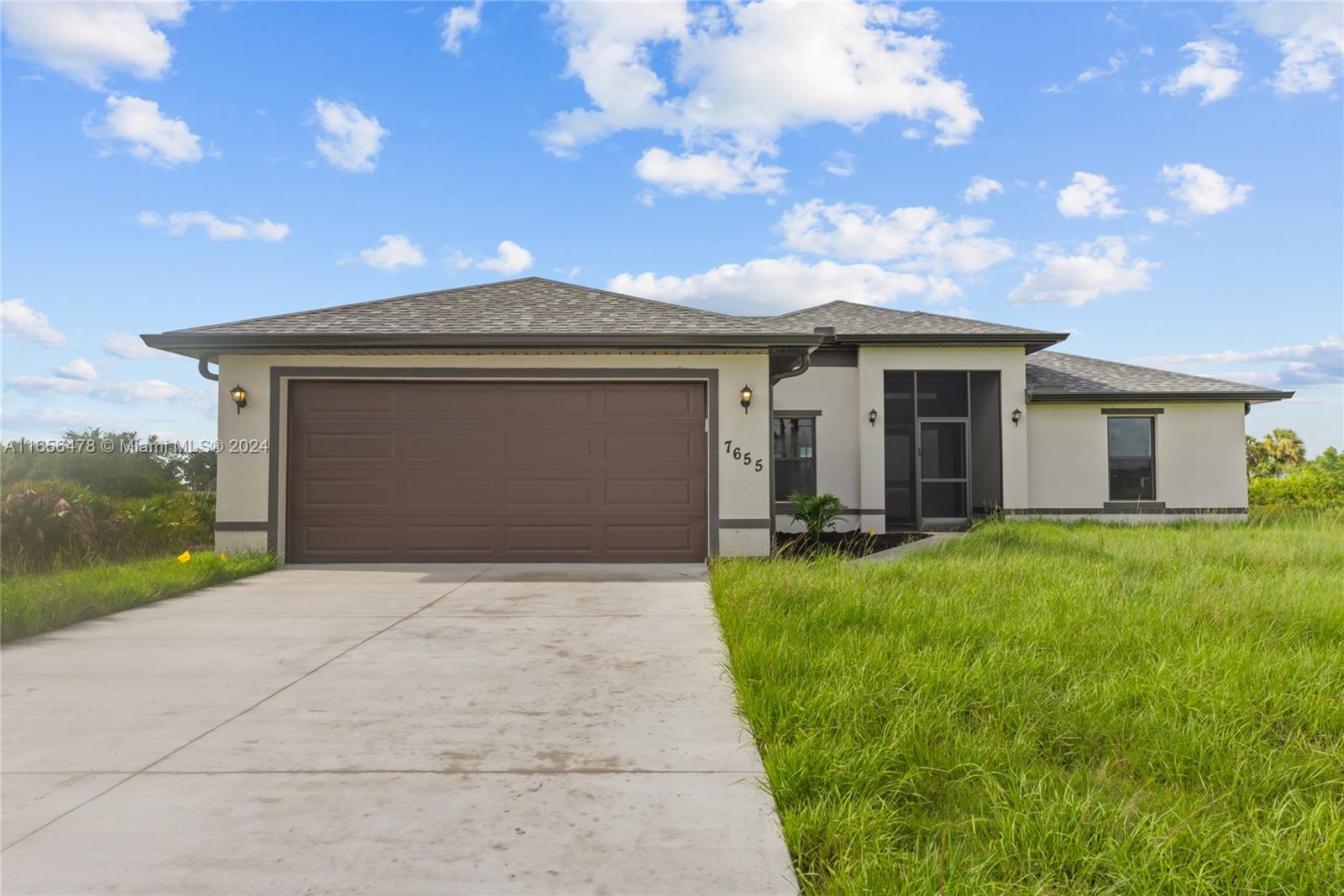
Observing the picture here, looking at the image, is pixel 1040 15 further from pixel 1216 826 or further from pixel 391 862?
pixel 391 862

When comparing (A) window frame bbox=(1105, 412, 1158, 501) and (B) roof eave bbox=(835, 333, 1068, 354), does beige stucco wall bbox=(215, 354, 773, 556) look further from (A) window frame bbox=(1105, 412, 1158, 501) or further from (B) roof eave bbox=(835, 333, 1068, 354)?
(A) window frame bbox=(1105, 412, 1158, 501)

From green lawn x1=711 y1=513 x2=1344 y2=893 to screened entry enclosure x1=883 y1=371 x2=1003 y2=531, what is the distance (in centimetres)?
785

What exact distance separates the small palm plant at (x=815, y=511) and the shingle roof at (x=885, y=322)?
131 inches

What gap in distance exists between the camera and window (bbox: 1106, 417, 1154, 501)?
14.6 metres

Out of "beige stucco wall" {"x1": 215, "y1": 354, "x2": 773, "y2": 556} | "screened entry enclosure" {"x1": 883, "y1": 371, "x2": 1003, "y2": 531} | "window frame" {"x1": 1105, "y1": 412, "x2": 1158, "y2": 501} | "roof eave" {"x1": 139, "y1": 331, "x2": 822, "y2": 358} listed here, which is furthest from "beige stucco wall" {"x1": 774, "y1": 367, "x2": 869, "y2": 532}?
"window frame" {"x1": 1105, "y1": 412, "x2": 1158, "y2": 501}

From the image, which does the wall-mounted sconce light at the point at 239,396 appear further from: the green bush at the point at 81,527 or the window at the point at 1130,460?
the window at the point at 1130,460

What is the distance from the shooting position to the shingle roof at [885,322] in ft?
44.3

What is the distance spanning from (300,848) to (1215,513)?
17119mm

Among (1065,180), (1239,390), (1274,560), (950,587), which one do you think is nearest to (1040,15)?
(1065,180)

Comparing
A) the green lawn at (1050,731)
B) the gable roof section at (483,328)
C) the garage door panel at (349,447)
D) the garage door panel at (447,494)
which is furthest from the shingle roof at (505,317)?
the green lawn at (1050,731)

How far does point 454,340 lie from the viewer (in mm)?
9430

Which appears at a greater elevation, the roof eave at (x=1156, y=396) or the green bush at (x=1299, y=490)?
the roof eave at (x=1156, y=396)

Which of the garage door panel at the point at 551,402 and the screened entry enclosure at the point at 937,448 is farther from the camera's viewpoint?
the screened entry enclosure at the point at 937,448

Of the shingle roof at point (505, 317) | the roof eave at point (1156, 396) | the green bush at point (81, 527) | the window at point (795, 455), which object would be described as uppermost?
the shingle roof at point (505, 317)
